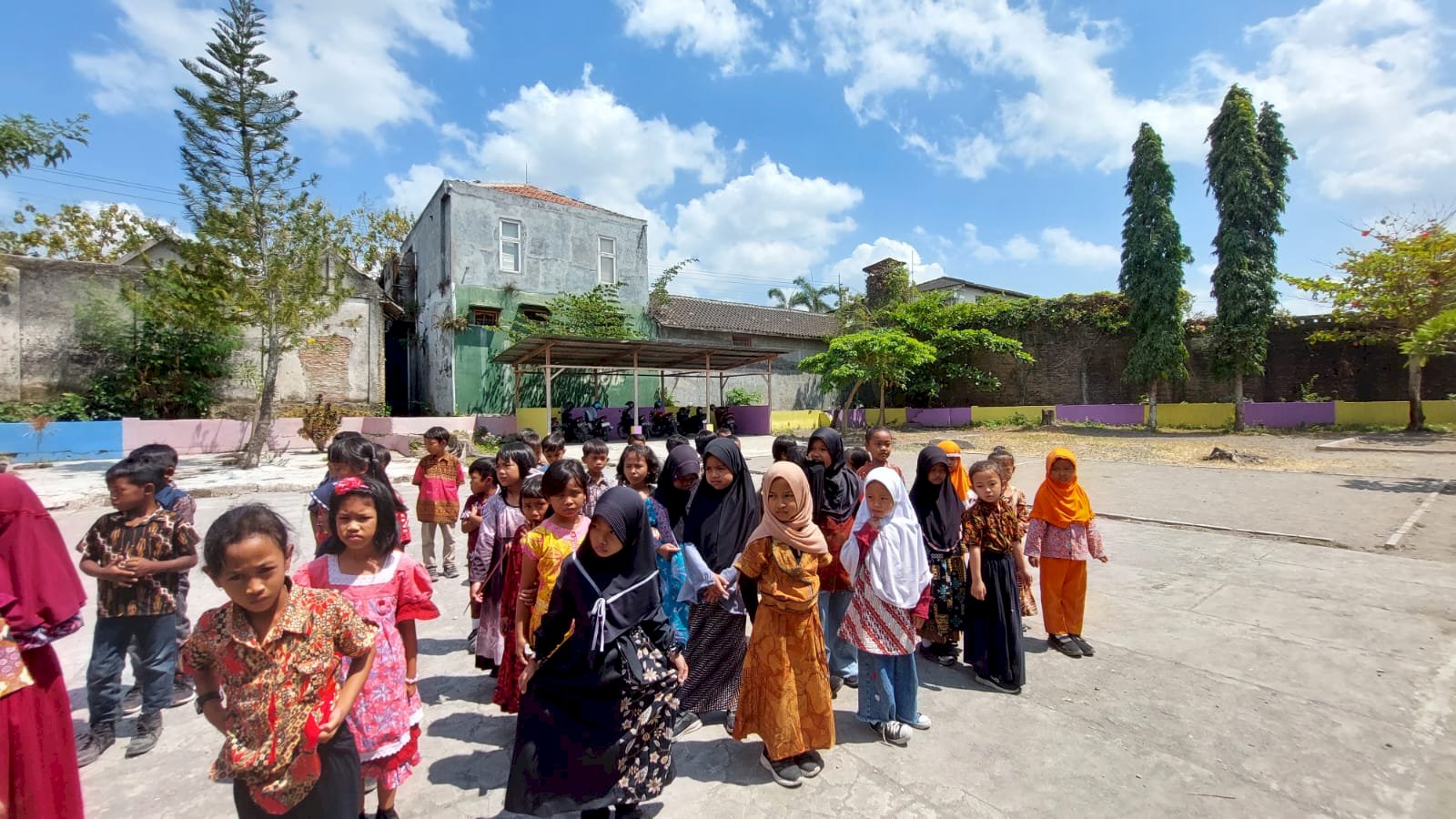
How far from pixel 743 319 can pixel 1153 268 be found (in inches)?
583

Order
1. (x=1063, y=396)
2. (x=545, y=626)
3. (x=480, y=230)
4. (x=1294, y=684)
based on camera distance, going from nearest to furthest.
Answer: (x=545, y=626) → (x=1294, y=684) → (x=480, y=230) → (x=1063, y=396)

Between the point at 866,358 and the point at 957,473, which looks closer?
the point at 957,473

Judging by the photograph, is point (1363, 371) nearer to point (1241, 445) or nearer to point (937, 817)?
point (1241, 445)

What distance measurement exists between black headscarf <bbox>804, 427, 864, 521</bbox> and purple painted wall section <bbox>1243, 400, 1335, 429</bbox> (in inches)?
904

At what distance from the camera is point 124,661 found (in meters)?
2.74

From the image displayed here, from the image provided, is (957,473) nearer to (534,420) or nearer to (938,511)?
(938,511)

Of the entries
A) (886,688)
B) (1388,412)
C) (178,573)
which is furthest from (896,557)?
(1388,412)

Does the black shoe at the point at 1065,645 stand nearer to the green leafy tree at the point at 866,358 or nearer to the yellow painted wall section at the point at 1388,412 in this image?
the green leafy tree at the point at 866,358

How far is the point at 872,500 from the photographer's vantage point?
2.91 metres

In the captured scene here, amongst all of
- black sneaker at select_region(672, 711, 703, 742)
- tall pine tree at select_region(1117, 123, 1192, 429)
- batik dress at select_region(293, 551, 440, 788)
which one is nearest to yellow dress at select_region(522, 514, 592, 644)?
batik dress at select_region(293, 551, 440, 788)

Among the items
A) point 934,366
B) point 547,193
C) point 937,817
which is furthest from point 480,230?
point 937,817

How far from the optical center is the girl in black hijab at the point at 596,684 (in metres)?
2.12

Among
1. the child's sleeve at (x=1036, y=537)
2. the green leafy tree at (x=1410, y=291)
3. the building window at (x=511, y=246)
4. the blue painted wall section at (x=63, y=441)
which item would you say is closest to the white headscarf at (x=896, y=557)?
the child's sleeve at (x=1036, y=537)

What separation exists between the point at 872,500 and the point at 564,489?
1.38m
